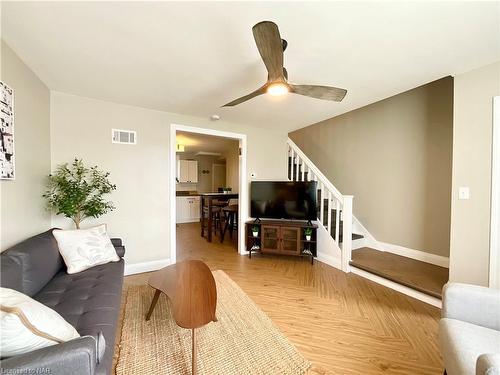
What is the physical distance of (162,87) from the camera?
2439 millimetres

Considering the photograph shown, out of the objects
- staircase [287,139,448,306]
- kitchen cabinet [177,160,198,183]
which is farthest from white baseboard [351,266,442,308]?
kitchen cabinet [177,160,198,183]

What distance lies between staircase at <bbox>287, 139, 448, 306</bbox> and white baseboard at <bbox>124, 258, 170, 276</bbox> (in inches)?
100

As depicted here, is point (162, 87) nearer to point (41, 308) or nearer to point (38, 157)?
point (38, 157)

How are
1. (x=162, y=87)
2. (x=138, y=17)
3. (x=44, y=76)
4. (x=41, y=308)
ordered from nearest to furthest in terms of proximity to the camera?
(x=41, y=308) < (x=138, y=17) < (x=44, y=76) < (x=162, y=87)

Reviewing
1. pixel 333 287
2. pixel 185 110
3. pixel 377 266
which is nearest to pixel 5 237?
pixel 185 110

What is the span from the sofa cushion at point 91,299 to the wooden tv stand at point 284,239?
219cm

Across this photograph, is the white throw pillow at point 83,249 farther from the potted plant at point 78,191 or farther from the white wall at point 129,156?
the white wall at point 129,156

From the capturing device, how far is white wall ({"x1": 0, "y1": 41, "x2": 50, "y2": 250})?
169 cm

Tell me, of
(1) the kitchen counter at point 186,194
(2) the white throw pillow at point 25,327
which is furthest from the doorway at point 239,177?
(1) the kitchen counter at point 186,194

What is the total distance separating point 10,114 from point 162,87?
129cm

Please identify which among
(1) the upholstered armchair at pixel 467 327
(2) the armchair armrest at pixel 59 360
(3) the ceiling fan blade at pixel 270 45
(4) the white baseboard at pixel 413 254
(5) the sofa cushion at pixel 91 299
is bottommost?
(4) the white baseboard at pixel 413 254

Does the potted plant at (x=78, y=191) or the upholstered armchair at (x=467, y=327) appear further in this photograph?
the potted plant at (x=78, y=191)

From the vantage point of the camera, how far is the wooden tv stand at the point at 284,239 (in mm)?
3486

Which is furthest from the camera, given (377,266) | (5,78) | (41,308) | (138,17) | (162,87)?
(377,266)
